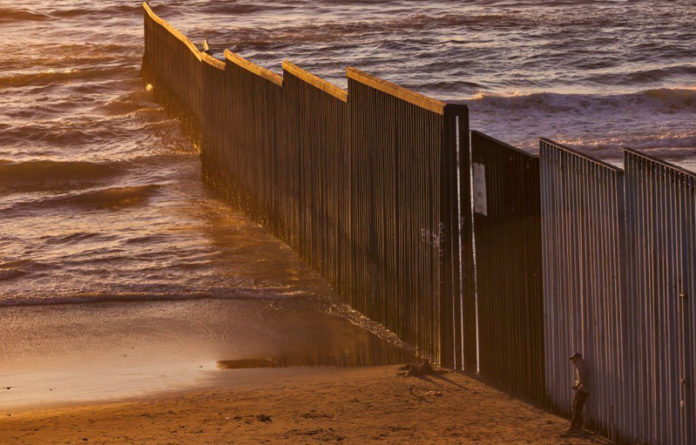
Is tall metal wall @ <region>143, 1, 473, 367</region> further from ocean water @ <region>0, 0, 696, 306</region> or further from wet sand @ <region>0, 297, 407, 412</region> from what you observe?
ocean water @ <region>0, 0, 696, 306</region>

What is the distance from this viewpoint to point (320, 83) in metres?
13.2

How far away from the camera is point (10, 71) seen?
43.1 metres

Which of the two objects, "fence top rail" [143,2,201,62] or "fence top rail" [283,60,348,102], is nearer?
"fence top rail" [283,60,348,102]

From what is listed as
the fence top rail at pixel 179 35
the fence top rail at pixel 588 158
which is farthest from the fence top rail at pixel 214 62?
the fence top rail at pixel 588 158

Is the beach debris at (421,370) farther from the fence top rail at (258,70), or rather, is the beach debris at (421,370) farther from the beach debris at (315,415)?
the fence top rail at (258,70)

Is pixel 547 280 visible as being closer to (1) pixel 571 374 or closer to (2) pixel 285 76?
(1) pixel 571 374

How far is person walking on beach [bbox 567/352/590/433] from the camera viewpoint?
27.3 feet

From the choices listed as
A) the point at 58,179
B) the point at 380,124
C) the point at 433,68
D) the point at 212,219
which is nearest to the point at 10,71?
the point at 433,68

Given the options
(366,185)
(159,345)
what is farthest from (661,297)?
(159,345)

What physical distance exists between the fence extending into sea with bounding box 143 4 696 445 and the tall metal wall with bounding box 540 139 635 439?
0.01m

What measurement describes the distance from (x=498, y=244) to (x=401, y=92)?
1.92 metres

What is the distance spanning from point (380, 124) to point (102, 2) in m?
50.5

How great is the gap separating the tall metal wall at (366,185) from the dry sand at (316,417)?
856 mm

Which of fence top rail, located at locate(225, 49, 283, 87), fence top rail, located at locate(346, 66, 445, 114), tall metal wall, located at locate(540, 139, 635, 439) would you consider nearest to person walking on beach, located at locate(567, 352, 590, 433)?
tall metal wall, located at locate(540, 139, 635, 439)
